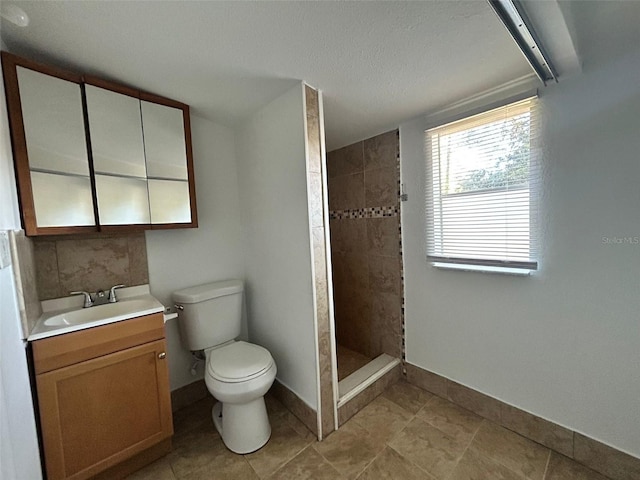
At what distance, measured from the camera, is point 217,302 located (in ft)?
5.73

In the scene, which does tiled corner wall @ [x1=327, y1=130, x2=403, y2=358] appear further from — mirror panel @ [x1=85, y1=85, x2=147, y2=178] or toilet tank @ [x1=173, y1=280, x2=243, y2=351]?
mirror panel @ [x1=85, y1=85, x2=147, y2=178]

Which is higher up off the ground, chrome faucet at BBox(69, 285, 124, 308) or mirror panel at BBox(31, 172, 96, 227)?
mirror panel at BBox(31, 172, 96, 227)

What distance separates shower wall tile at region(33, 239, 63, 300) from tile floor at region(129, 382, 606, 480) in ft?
3.60

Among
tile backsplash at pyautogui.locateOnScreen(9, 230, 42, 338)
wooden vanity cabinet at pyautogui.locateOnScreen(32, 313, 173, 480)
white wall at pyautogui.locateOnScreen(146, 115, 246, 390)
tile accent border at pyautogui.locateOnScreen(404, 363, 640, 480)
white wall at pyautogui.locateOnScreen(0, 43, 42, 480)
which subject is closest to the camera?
white wall at pyautogui.locateOnScreen(0, 43, 42, 480)

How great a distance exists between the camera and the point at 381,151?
2.08 meters

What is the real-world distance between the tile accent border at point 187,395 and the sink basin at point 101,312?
76 cm

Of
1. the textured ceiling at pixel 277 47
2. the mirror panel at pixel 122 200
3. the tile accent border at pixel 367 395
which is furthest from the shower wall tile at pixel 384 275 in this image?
the mirror panel at pixel 122 200

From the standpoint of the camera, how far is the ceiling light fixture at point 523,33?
793mm

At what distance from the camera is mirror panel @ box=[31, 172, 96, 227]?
45.9 inches

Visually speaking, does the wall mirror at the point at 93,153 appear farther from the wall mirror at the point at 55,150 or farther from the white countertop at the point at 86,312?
the white countertop at the point at 86,312

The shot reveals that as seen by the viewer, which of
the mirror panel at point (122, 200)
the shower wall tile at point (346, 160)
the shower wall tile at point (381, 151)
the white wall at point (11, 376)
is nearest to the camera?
the white wall at point (11, 376)

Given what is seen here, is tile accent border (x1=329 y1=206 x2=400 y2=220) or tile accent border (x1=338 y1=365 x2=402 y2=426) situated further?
tile accent border (x1=329 y1=206 x2=400 y2=220)

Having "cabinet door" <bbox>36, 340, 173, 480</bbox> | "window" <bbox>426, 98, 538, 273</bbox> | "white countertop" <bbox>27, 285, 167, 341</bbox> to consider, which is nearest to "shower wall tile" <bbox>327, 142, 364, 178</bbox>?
"window" <bbox>426, 98, 538, 273</bbox>

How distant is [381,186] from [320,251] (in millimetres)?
954
